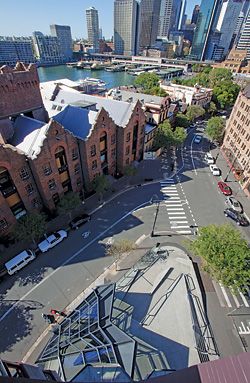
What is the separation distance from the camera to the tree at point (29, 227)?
29188 millimetres

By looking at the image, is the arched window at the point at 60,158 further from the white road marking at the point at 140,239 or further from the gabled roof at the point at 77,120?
the white road marking at the point at 140,239

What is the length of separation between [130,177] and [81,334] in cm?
3592

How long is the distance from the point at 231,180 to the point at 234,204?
1076 centimetres

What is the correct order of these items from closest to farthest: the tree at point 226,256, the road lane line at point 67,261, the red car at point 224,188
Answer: the tree at point 226,256, the road lane line at point 67,261, the red car at point 224,188

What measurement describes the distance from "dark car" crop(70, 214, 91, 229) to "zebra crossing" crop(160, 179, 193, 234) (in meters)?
16.6

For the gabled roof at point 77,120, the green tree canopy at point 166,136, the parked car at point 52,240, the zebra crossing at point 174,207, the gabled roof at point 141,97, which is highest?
the gabled roof at point 77,120

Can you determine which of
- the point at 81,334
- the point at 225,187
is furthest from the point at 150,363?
the point at 225,187

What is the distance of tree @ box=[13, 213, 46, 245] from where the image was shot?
29188mm

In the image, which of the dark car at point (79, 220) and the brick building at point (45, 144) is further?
the dark car at point (79, 220)

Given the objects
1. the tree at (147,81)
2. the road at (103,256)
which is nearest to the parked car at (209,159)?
the road at (103,256)

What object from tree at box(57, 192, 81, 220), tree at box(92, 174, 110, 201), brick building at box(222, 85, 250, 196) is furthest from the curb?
brick building at box(222, 85, 250, 196)

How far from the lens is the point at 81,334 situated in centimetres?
1761

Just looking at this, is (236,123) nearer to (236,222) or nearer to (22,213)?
(236,222)

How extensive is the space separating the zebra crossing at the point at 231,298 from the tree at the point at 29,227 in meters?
28.4
